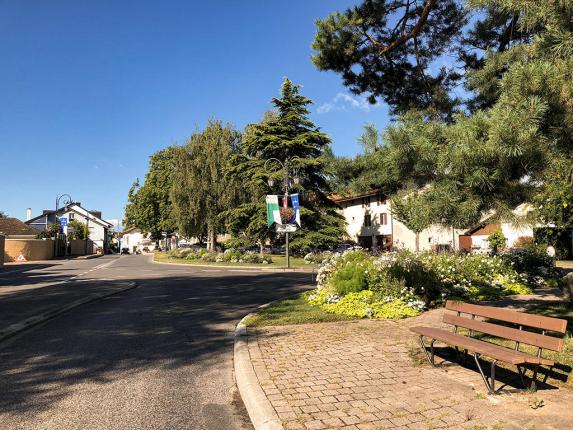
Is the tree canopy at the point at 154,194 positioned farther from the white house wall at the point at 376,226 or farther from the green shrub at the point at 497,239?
the green shrub at the point at 497,239

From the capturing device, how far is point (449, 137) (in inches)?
187

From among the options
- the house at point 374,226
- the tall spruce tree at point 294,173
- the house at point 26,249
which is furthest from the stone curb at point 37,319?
the house at point 374,226

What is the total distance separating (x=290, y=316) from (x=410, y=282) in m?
3.32

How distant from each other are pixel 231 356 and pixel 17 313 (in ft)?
→ 20.5

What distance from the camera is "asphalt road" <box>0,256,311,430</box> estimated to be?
170 inches

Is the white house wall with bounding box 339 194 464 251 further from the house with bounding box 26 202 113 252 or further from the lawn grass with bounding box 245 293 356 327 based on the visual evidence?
the house with bounding box 26 202 113 252

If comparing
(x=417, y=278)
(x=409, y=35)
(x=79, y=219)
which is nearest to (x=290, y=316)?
(x=417, y=278)

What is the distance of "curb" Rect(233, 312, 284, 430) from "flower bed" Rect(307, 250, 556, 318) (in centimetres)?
372

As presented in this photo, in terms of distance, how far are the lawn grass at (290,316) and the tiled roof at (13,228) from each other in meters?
57.0

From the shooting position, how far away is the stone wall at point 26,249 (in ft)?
139

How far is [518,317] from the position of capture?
528 cm

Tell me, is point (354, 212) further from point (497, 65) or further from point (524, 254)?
point (497, 65)

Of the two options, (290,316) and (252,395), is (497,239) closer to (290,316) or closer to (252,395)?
(290,316)

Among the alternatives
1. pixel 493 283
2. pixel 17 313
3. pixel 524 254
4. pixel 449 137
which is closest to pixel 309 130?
pixel 524 254
